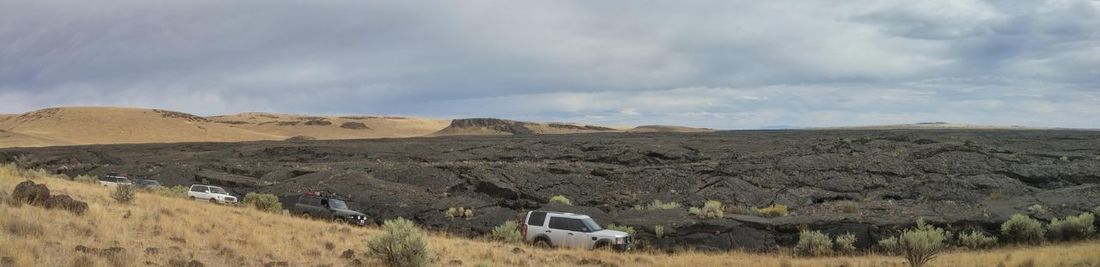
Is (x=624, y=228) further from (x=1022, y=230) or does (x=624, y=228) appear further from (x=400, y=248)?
(x=400, y=248)

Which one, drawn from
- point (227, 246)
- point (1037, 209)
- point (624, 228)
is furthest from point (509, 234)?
point (1037, 209)

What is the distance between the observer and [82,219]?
1430 cm

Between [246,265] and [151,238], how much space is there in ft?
9.64

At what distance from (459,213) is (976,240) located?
19.2m

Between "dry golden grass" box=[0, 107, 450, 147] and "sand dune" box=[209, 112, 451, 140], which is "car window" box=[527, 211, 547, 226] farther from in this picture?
"sand dune" box=[209, 112, 451, 140]

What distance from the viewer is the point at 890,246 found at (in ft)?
70.3

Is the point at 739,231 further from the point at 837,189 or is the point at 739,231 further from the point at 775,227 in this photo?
the point at 837,189

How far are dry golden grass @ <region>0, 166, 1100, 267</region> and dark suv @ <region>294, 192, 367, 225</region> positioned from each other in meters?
7.25

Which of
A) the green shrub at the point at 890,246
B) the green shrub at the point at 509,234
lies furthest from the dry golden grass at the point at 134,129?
the green shrub at the point at 890,246

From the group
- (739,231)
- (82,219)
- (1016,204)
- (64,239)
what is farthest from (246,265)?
(1016,204)

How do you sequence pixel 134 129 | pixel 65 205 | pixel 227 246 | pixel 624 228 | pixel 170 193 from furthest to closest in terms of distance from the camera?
pixel 134 129
pixel 170 193
pixel 624 228
pixel 65 205
pixel 227 246

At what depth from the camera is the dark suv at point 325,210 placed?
29172mm

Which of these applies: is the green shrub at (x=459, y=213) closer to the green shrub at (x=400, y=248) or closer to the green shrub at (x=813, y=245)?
the green shrub at (x=813, y=245)

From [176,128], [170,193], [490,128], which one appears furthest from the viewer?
[490,128]
